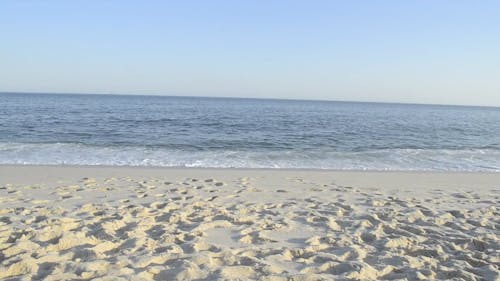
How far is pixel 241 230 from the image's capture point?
538 cm

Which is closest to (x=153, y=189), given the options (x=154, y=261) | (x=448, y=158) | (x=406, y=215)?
(x=154, y=261)

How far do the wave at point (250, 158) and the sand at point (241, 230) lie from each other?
3.61 meters

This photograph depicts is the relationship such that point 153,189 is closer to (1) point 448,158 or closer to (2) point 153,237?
(2) point 153,237

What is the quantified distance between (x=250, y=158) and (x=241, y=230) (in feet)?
29.8

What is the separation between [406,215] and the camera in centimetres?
629

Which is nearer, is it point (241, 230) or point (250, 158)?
point (241, 230)

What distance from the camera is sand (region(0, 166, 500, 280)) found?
408cm

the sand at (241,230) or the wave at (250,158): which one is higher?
the sand at (241,230)

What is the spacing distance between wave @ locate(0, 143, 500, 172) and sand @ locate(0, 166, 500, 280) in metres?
3.61

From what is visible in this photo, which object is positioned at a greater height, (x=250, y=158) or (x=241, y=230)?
(x=241, y=230)

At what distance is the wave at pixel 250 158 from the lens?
507 inches

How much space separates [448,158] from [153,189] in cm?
1208

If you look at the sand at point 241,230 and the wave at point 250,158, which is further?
the wave at point 250,158

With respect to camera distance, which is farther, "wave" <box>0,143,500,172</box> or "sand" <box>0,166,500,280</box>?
"wave" <box>0,143,500,172</box>
